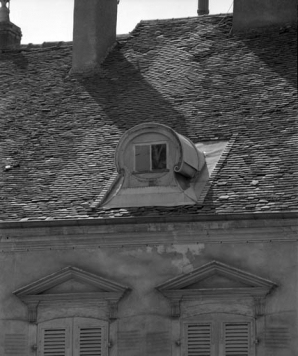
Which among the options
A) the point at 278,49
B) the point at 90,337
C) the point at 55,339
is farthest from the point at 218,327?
the point at 278,49

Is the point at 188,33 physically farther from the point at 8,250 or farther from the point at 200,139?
the point at 8,250

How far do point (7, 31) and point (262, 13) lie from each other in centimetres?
629

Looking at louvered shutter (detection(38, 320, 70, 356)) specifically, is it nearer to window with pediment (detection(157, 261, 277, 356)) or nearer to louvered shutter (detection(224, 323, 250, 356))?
window with pediment (detection(157, 261, 277, 356))

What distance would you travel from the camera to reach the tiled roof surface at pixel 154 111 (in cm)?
2503

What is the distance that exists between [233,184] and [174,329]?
266 cm

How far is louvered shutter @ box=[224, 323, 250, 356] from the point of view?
23.8 meters

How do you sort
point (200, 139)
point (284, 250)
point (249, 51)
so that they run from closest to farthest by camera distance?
point (284, 250) < point (200, 139) < point (249, 51)

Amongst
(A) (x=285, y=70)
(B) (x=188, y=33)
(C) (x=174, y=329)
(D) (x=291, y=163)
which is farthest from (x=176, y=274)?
(B) (x=188, y=33)

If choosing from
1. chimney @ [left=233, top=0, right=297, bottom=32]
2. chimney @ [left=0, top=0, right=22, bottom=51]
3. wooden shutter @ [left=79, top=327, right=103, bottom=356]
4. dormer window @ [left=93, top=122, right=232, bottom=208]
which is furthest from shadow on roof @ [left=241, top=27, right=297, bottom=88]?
wooden shutter @ [left=79, top=327, right=103, bottom=356]

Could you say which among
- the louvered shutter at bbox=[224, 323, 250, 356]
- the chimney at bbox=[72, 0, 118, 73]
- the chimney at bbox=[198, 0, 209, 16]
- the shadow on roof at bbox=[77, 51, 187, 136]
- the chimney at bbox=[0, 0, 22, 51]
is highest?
the chimney at bbox=[198, 0, 209, 16]

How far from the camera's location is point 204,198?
2469 cm

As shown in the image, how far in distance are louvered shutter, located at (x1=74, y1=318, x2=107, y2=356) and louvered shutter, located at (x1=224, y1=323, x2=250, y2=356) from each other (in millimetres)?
2063

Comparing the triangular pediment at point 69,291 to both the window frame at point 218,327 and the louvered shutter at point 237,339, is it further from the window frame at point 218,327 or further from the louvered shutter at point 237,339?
the louvered shutter at point 237,339

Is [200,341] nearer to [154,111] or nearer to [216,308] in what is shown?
[216,308]
